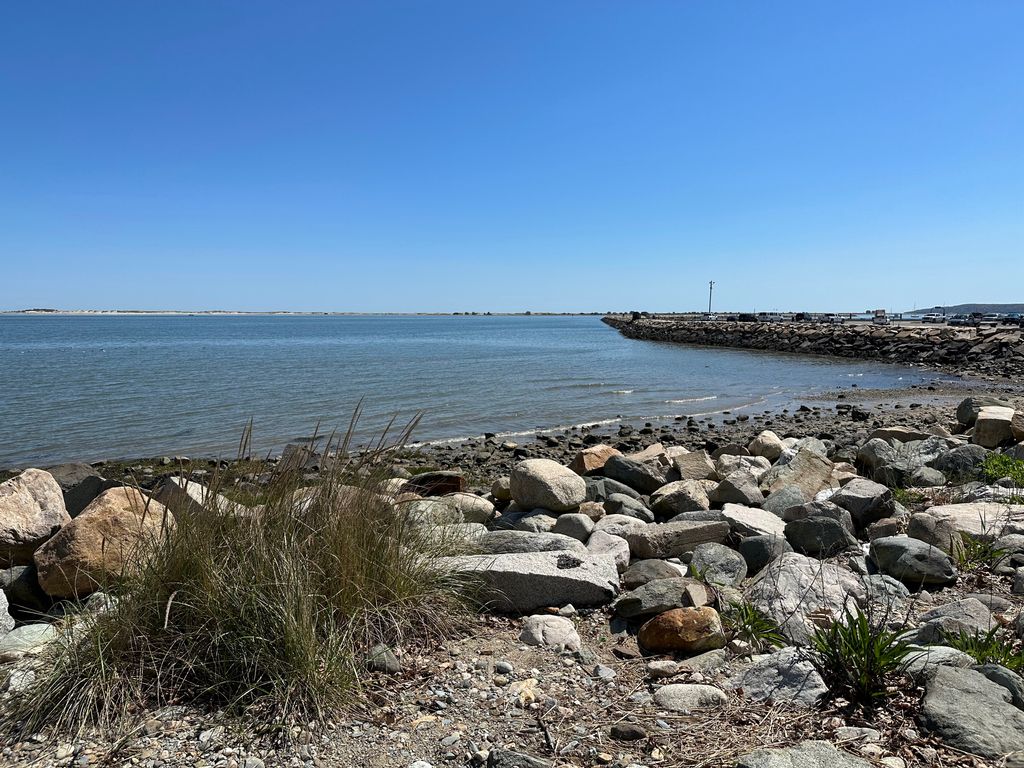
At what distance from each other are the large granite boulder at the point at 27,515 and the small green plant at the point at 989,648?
6.14 meters

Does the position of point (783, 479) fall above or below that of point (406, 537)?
below

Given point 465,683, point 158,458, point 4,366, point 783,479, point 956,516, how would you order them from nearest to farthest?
point 465,683
point 956,516
point 783,479
point 158,458
point 4,366

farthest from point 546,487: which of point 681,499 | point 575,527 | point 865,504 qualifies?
point 865,504

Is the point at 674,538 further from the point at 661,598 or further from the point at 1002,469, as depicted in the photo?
the point at 1002,469

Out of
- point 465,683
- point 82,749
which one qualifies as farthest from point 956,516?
point 82,749

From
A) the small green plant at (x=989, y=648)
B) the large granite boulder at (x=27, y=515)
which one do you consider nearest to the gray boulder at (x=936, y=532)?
the small green plant at (x=989, y=648)

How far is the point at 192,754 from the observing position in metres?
2.69

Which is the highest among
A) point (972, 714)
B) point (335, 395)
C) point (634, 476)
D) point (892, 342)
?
point (892, 342)

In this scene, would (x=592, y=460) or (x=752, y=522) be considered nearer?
(x=752, y=522)

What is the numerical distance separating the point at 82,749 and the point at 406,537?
70.5 inches

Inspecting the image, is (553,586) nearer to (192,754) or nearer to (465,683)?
(465,683)

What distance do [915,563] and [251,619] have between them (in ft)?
13.5

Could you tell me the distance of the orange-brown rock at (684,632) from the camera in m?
3.56

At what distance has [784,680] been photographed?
3074mm
